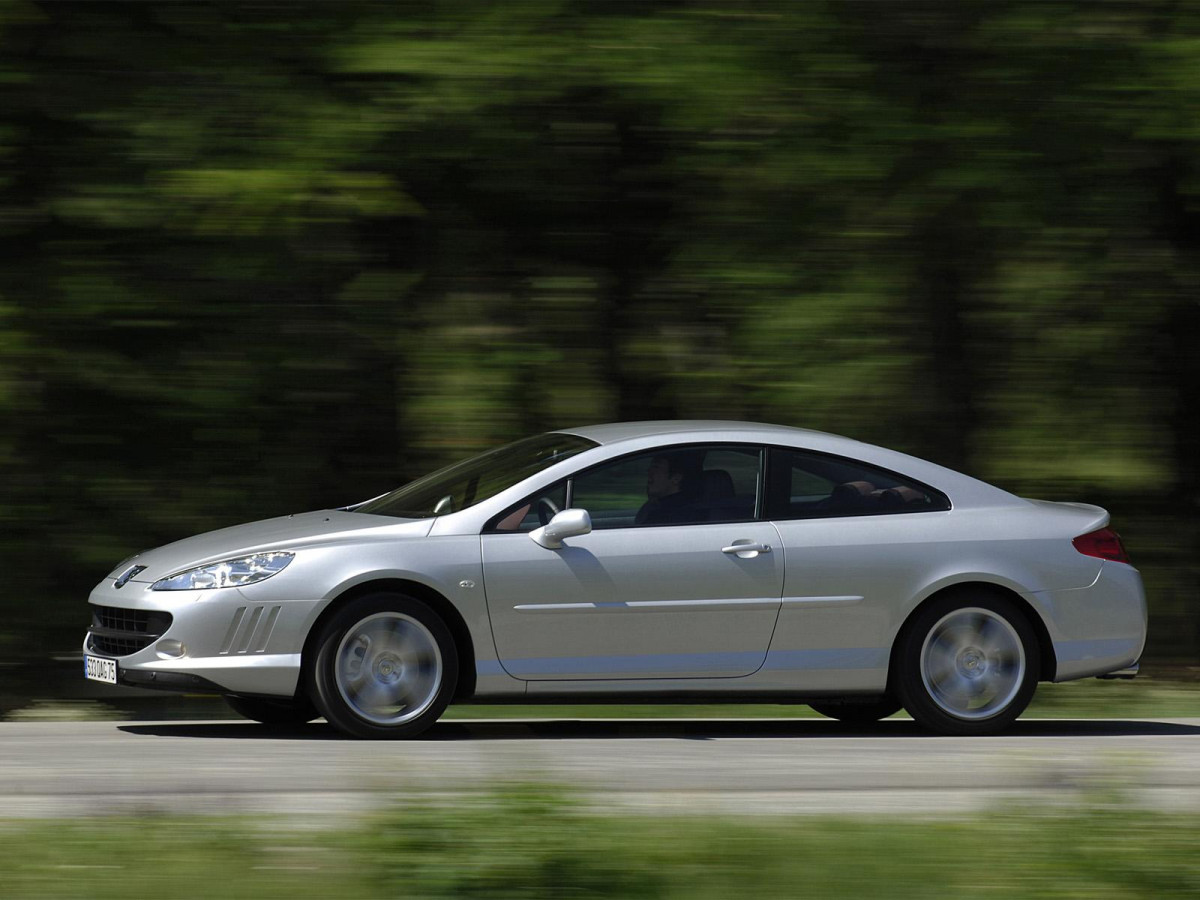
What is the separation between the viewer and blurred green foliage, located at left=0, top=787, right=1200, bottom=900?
4.70 metres

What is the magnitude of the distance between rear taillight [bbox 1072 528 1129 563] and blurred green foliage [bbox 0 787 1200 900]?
9.56 feet

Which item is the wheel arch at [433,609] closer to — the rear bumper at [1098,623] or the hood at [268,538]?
the hood at [268,538]

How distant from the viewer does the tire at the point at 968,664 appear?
26.7 ft

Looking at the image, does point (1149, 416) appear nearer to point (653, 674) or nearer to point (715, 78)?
point (715, 78)

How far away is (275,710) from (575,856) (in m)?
3.97

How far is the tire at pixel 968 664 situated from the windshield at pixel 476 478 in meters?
1.71

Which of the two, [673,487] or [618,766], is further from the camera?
[673,487]

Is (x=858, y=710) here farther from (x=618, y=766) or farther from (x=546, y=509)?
(x=618, y=766)

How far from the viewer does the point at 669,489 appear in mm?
8133

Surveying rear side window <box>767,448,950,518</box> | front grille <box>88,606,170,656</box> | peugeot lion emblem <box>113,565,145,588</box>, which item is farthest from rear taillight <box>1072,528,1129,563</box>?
peugeot lion emblem <box>113,565,145,588</box>

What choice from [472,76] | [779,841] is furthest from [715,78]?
[779,841]

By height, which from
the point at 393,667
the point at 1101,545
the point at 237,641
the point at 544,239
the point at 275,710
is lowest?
the point at 275,710

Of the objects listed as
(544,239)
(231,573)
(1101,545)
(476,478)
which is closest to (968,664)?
(1101,545)

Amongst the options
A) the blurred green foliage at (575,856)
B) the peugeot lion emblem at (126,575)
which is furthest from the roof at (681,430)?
the blurred green foliage at (575,856)
